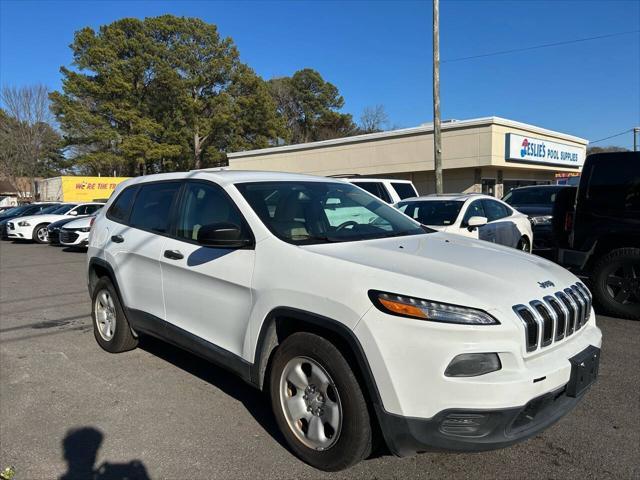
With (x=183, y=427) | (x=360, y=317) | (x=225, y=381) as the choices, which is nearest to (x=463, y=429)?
(x=360, y=317)

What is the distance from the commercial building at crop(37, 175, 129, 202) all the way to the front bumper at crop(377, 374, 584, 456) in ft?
116

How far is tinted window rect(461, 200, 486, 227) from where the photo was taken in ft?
27.8

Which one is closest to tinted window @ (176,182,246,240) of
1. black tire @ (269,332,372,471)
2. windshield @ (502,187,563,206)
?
black tire @ (269,332,372,471)

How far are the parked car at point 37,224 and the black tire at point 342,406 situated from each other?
17.3 metres

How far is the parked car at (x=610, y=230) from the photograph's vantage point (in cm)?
594

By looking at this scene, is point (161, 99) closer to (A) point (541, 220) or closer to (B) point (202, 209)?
(A) point (541, 220)

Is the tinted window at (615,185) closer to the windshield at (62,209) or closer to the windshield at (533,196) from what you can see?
the windshield at (533,196)

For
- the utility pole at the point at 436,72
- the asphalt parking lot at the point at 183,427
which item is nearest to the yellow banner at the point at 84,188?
the utility pole at the point at 436,72

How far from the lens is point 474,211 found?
8.83 m

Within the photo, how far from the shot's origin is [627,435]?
3268 mm

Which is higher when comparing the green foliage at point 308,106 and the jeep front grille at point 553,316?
the green foliage at point 308,106

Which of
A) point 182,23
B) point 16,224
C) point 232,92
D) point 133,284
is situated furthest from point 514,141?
point 182,23

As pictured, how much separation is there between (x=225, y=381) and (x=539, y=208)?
1036 cm

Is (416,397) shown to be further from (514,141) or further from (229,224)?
(514,141)
